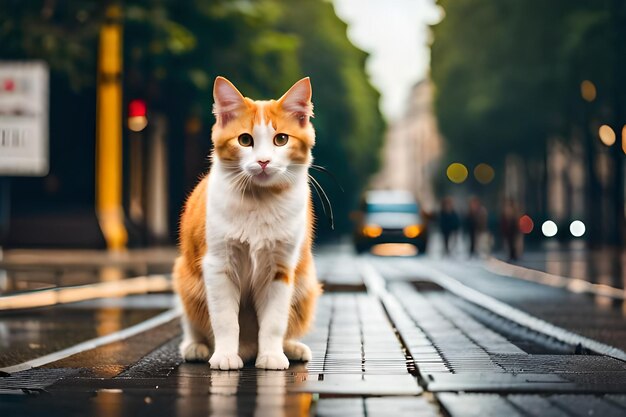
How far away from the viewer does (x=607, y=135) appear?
39.5 meters

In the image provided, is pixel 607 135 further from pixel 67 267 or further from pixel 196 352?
pixel 196 352

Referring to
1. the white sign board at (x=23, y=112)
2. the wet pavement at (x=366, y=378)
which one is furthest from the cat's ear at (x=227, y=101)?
the white sign board at (x=23, y=112)

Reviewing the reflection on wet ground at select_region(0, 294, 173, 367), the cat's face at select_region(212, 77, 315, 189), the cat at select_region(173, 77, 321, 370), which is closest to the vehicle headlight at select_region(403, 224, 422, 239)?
the reflection on wet ground at select_region(0, 294, 173, 367)

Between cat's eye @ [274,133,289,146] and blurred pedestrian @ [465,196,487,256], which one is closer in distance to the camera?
cat's eye @ [274,133,289,146]

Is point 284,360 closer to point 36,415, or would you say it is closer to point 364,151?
point 36,415

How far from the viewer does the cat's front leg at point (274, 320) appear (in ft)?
24.0

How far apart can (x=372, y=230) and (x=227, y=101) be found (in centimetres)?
3092

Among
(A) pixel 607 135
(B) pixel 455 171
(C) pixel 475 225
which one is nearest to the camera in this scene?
(C) pixel 475 225

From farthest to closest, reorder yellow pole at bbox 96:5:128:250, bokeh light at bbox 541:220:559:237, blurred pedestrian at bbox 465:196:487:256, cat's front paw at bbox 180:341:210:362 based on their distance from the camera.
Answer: bokeh light at bbox 541:220:559:237
blurred pedestrian at bbox 465:196:487:256
yellow pole at bbox 96:5:128:250
cat's front paw at bbox 180:341:210:362

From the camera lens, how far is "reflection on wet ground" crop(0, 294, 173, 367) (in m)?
9.58

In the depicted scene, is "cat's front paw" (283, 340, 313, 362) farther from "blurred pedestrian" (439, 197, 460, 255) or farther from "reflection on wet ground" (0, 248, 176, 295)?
"blurred pedestrian" (439, 197, 460, 255)

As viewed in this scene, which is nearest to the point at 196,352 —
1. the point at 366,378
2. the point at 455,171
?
the point at 366,378

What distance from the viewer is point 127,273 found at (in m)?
22.1

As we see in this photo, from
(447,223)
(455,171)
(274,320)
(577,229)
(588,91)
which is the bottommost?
(274,320)
